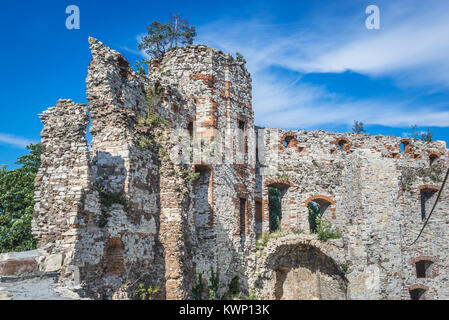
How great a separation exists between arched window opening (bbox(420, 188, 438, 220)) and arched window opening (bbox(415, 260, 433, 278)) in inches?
91.8

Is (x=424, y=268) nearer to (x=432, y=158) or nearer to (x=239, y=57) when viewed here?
(x=432, y=158)

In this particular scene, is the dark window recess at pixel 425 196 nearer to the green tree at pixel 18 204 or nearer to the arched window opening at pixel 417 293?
the arched window opening at pixel 417 293

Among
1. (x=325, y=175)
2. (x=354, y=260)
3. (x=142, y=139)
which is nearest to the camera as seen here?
(x=142, y=139)

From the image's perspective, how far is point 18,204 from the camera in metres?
22.4

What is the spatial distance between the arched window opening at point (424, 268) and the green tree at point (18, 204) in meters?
18.5

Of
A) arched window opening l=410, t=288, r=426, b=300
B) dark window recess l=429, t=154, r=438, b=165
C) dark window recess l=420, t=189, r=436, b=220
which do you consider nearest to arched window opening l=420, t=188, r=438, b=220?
dark window recess l=420, t=189, r=436, b=220

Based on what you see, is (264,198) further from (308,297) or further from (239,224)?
(308,297)

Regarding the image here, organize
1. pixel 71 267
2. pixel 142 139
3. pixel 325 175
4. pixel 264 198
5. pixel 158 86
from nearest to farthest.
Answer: pixel 71 267 < pixel 142 139 < pixel 158 86 < pixel 264 198 < pixel 325 175

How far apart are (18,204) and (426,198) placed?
824 inches

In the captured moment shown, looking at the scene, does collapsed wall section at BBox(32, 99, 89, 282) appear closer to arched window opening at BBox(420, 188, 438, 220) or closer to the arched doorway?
the arched doorway

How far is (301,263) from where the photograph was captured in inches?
833

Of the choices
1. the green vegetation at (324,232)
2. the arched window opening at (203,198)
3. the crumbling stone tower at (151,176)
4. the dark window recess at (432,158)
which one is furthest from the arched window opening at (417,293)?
the arched window opening at (203,198)

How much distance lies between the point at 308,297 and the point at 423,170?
9052mm
